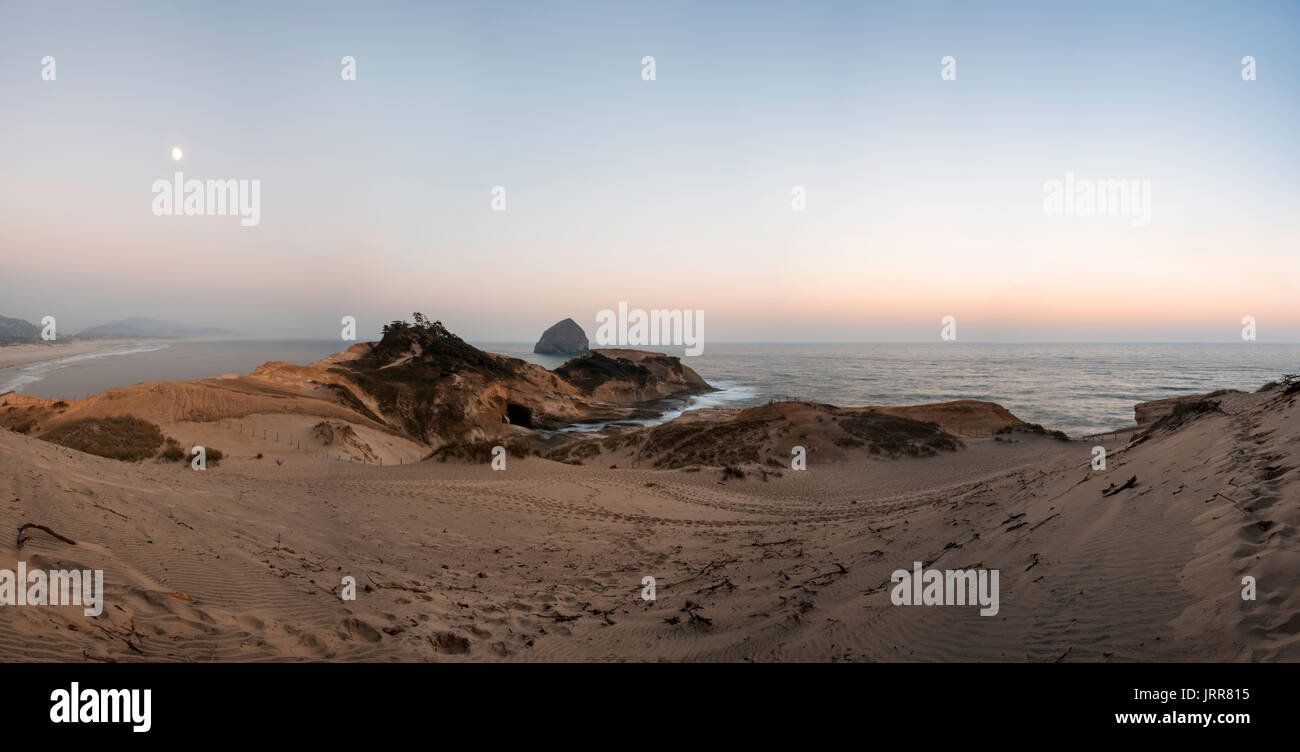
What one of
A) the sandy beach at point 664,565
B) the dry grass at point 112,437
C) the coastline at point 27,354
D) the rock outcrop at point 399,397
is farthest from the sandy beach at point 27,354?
the sandy beach at point 664,565

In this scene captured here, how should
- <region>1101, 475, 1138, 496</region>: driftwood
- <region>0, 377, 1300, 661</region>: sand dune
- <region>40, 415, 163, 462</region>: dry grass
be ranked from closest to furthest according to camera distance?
<region>0, 377, 1300, 661</region>: sand dune < <region>1101, 475, 1138, 496</region>: driftwood < <region>40, 415, 163, 462</region>: dry grass

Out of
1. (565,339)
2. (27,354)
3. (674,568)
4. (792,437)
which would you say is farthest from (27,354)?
(674,568)

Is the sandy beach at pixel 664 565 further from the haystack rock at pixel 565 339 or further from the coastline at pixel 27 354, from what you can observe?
the haystack rock at pixel 565 339

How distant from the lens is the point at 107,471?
912cm

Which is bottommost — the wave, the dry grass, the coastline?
the dry grass

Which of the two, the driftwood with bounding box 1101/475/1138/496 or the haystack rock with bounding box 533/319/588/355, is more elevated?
the haystack rock with bounding box 533/319/588/355

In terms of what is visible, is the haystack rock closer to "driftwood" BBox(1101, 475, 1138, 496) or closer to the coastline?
the coastline

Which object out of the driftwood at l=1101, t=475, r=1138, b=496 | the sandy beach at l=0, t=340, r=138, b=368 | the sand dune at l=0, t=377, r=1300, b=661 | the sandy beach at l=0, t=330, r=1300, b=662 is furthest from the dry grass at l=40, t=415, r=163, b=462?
→ the sandy beach at l=0, t=340, r=138, b=368

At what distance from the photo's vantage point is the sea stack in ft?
618

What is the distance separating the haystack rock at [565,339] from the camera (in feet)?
618

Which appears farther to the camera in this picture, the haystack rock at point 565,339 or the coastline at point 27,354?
the haystack rock at point 565,339
